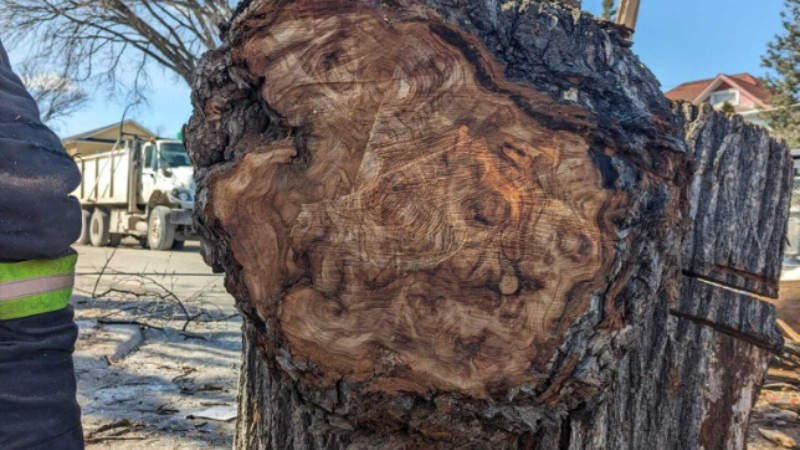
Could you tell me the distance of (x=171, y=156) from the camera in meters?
13.8

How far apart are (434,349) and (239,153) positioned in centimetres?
60

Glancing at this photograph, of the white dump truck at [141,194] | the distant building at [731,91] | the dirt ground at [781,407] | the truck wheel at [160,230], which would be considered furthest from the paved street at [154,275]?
the distant building at [731,91]

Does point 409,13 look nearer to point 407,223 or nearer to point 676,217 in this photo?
point 407,223

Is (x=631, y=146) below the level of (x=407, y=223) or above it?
above

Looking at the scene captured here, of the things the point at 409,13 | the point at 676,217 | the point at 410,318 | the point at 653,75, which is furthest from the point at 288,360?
the point at 653,75

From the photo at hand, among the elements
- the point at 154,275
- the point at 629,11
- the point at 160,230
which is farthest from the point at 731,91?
the point at 629,11

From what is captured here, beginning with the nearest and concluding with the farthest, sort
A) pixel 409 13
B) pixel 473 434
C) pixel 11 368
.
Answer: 1. pixel 11 368
2. pixel 409 13
3. pixel 473 434

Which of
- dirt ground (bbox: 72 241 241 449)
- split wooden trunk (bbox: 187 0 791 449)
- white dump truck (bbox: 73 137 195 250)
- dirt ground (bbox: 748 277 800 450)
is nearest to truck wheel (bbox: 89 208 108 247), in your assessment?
white dump truck (bbox: 73 137 195 250)

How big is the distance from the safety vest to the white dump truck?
1153cm

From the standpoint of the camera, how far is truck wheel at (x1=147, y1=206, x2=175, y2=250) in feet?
43.1

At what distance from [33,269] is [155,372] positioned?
127 inches

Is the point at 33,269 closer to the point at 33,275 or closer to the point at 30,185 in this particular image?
the point at 33,275

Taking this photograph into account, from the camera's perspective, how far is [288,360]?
1.46 meters

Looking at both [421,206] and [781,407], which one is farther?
[781,407]
